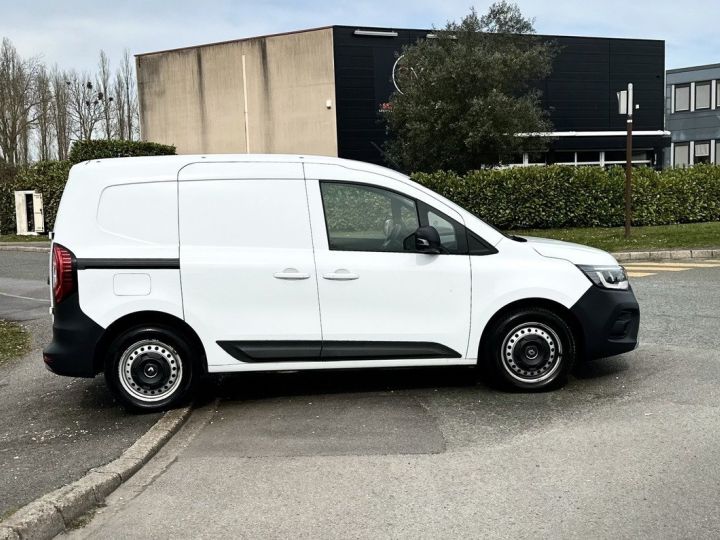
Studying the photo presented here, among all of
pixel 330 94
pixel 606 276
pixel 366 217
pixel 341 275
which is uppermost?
pixel 330 94

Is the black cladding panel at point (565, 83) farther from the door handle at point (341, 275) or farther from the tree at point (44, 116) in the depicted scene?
the door handle at point (341, 275)

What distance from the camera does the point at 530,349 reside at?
18.4 ft

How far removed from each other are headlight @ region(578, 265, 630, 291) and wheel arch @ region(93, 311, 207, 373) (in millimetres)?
3094

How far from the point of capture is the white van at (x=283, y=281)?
209 inches

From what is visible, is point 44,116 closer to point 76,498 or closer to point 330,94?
point 330,94

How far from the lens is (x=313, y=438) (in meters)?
A: 4.80

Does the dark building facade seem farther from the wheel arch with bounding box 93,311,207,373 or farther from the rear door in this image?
the wheel arch with bounding box 93,311,207,373

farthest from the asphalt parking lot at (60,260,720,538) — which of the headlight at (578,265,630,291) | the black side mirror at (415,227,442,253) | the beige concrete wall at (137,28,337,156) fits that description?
the beige concrete wall at (137,28,337,156)

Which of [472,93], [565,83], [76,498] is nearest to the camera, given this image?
[76,498]

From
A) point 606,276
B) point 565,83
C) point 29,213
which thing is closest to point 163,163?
point 606,276

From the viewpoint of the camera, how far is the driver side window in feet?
18.0

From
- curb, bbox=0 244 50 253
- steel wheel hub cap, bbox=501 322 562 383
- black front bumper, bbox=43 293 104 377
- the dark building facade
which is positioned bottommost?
curb, bbox=0 244 50 253

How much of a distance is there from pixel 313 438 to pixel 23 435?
2078 millimetres

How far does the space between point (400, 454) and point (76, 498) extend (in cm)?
189
